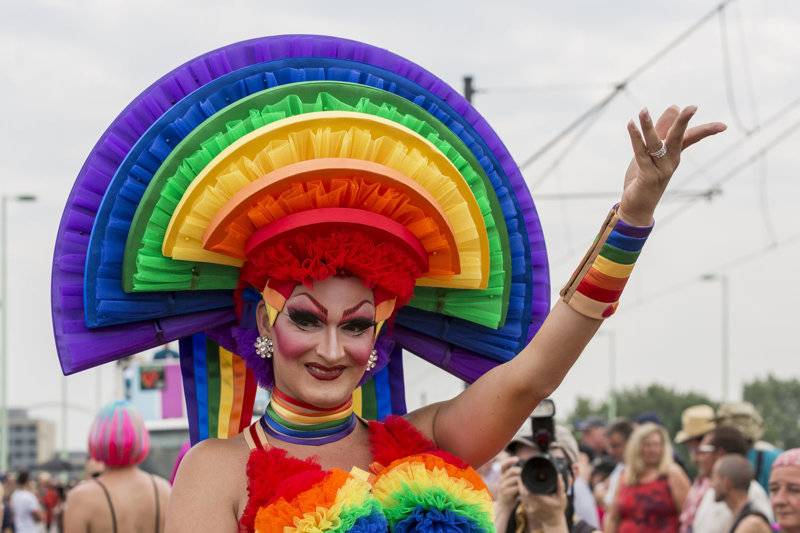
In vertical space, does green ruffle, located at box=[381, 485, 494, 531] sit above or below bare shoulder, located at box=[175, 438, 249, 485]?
below

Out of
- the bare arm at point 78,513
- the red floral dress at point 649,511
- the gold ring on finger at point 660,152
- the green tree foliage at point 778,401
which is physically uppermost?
the gold ring on finger at point 660,152

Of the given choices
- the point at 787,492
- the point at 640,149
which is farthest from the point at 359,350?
the point at 787,492

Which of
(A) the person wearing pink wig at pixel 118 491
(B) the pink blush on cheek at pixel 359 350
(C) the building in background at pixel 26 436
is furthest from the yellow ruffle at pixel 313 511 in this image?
(C) the building in background at pixel 26 436

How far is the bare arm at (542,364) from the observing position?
2752 millimetres

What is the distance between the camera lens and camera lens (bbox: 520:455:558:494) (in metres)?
4.54

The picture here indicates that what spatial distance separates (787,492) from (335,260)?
3024 millimetres

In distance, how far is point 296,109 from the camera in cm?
305

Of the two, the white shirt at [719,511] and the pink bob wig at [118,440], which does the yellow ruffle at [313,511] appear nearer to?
the pink bob wig at [118,440]

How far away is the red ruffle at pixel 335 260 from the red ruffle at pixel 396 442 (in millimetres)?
334

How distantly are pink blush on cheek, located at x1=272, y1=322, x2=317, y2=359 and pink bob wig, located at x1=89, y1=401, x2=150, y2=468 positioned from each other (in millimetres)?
3369

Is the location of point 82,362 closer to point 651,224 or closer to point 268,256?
point 268,256

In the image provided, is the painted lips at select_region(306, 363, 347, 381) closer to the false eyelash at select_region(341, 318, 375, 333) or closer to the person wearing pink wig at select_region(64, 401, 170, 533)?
the false eyelash at select_region(341, 318, 375, 333)

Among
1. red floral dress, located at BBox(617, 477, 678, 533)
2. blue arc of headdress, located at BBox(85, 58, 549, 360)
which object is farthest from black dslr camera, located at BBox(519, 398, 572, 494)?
red floral dress, located at BBox(617, 477, 678, 533)

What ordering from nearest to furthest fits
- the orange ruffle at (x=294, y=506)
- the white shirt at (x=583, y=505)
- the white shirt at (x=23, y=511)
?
the orange ruffle at (x=294, y=506), the white shirt at (x=583, y=505), the white shirt at (x=23, y=511)
